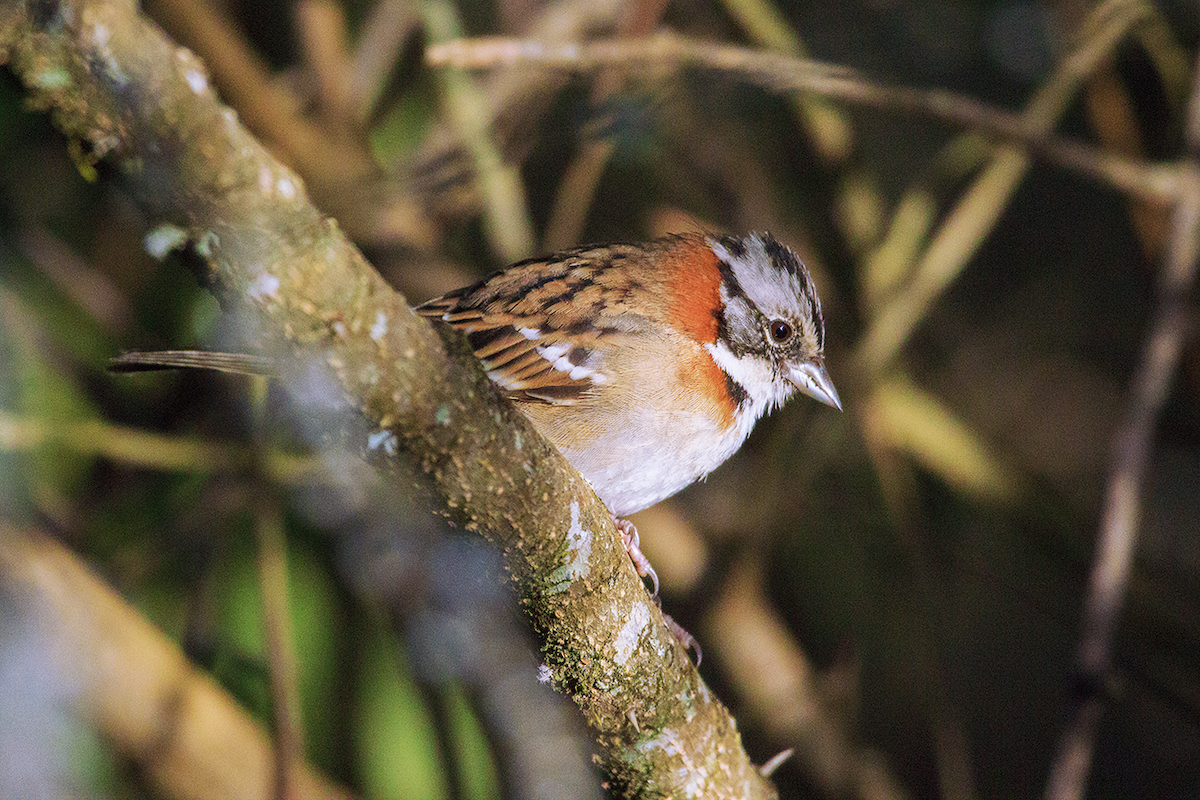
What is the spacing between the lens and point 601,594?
1.68m

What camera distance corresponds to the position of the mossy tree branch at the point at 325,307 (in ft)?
3.05

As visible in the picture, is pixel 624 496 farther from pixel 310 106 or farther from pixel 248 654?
pixel 310 106

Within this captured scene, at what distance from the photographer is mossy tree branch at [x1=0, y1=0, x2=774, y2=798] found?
0.93m

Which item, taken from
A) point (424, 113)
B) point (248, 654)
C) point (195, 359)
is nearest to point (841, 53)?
point (424, 113)

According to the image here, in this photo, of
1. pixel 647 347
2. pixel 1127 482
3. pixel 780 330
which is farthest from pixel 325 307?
pixel 1127 482

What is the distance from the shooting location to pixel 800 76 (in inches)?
138

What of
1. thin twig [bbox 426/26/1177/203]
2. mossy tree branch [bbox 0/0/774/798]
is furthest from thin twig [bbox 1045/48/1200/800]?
mossy tree branch [bbox 0/0/774/798]

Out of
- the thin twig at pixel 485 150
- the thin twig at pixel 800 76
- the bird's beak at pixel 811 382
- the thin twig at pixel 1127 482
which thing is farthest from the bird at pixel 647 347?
the thin twig at pixel 485 150

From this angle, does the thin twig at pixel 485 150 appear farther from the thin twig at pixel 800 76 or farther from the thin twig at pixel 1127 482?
the thin twig at pixel 1127 482

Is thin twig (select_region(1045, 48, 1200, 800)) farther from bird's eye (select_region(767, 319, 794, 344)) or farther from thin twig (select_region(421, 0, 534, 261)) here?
thin twig (select_region(421, 0, 534, 261))

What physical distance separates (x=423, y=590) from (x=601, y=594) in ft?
7.78

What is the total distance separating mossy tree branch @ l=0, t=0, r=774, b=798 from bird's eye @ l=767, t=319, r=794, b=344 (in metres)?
1.26

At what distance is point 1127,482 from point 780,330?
59.5 inches

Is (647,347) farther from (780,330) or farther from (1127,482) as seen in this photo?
(1127,482)
